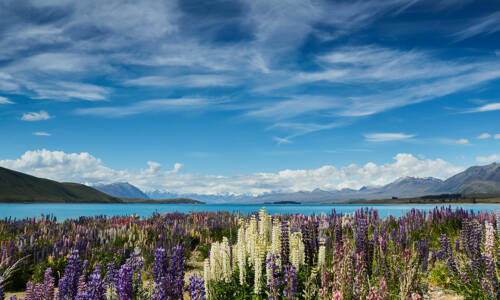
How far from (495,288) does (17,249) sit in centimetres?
1322

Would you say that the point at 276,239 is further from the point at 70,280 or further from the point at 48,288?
the point at 48,288

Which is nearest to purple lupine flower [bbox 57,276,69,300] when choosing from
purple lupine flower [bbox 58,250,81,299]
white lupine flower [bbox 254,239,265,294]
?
purple lupine flower [bbox 58,250,81,299]

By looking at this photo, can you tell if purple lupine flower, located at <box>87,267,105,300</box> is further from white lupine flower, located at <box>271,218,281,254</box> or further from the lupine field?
white lupine flower, located at <box>271,218,281,254</box>

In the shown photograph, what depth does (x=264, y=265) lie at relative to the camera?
6668mm

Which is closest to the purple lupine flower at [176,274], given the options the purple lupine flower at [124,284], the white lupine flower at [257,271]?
the purple lupine flower at [124,284]

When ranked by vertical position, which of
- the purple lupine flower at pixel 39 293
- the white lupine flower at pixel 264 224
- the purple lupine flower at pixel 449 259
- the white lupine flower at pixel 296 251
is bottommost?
the purple lupine flower at pixel 449 259

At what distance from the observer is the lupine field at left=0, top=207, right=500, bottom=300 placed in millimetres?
4418

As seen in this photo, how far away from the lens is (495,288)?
5.73 m

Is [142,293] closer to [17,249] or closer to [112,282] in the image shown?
[112,282]

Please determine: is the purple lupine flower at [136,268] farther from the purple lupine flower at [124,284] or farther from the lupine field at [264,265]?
the purple lupine flower at [124,284]

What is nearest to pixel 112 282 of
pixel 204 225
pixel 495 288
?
pixel 495 288

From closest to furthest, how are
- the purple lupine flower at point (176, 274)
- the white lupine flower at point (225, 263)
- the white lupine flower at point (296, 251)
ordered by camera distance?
the purple lupine flower at point (176, 274), the white lupine flower at point (296, 251), the white lupine flower at point (225, 263)

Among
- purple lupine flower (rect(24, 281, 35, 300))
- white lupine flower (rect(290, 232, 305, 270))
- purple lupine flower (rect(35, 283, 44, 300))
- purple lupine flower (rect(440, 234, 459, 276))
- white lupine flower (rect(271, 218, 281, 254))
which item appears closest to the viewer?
purple lupine flower (rect(24, 281, 35, 300))

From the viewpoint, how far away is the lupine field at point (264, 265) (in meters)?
4.42
